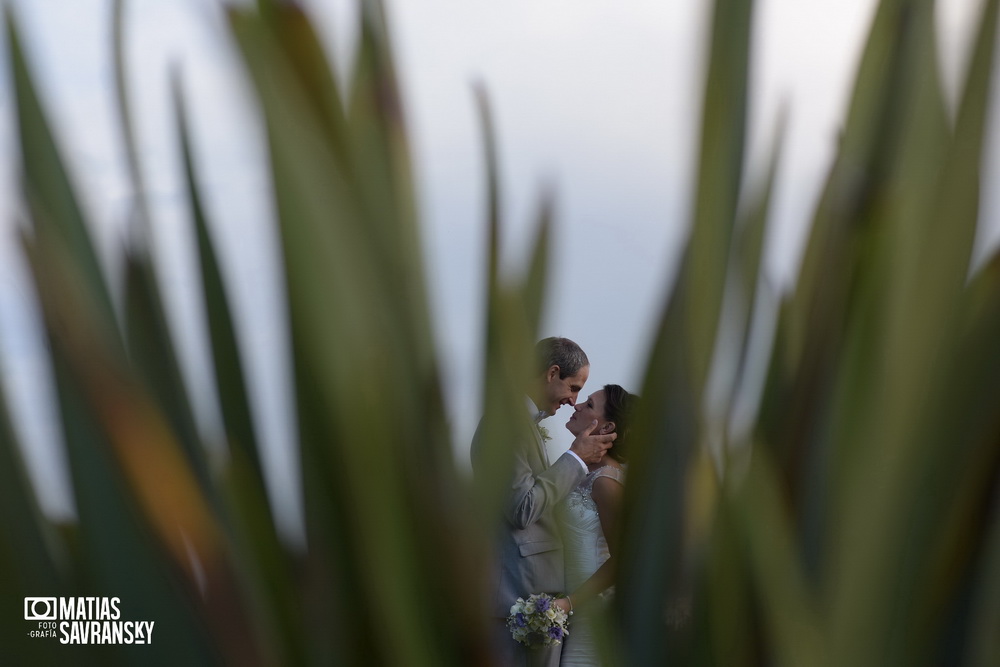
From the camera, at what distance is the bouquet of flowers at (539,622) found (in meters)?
1.23

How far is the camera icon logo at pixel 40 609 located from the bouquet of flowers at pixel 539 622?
3.11 ft

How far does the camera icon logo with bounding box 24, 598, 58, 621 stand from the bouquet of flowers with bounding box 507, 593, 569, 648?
37.3 inches

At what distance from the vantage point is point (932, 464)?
0.90 ft

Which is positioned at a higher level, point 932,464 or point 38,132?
point 38,132

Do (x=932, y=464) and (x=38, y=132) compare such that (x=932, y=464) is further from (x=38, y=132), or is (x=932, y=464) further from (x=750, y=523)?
(x=38, y=132)

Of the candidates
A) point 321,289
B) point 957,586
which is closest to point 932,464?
point 957,586

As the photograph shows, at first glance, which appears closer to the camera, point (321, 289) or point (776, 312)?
point (321, 289)

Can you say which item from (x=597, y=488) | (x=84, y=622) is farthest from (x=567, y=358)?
(x=84, y=622)

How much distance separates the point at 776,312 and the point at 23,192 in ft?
0.86

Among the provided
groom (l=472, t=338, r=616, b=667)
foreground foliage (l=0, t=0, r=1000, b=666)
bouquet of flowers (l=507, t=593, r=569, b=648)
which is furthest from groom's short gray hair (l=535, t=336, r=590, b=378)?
foreground foliage (l=0, t=0, r=1000, b=666)

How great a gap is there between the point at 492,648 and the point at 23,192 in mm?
182

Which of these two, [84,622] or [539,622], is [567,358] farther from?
[84,622]

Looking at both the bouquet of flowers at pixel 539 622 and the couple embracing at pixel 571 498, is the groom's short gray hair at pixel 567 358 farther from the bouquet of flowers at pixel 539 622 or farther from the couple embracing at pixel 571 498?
the bouquet of flowers at pixel 539 622

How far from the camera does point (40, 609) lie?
29 centimetres
